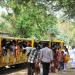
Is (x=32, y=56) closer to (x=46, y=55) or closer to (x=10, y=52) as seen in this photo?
(x=46, y=55)

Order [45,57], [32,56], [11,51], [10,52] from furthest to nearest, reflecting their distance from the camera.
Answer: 1. [11,51]
2. [10,52]
3. [32,56]
4. [45,57]

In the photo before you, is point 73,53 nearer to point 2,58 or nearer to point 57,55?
point 57,55

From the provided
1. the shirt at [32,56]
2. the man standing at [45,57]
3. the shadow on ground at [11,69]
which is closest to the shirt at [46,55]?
the man standing at [45,57]

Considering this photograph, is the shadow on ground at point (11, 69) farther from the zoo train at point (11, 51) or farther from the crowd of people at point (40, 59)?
the crowd of people at point (40, 59)

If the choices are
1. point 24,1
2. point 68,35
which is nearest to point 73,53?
point 24,1

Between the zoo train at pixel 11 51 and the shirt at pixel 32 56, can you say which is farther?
the zoo train at pixel 11 51

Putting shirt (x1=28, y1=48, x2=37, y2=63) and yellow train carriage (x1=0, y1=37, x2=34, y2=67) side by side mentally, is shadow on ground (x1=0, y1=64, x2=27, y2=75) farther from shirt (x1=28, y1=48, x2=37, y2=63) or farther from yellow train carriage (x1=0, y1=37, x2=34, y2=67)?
shirt (x1=28, y1=48, x2=37, y2=63)

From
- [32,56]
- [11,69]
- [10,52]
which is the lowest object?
[11,69]

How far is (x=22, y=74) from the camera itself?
24469 millimetres

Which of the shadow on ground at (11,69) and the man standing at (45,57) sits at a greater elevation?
the man standing at (45,57)

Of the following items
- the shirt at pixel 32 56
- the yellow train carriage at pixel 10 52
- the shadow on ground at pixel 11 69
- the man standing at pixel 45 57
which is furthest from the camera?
the shadow on ground at pixel 11 69

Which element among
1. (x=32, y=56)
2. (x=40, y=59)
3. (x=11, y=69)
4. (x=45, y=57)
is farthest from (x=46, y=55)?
(x=11, y=69)

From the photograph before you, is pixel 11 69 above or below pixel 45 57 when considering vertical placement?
below

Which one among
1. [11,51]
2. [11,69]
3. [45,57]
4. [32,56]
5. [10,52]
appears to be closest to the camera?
[45,57]
